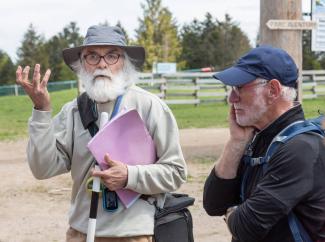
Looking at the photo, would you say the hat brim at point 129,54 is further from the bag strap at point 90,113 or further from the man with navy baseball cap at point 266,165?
the man with navy baseball cap at point 266,165

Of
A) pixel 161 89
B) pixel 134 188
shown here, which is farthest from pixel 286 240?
pixel 161 89

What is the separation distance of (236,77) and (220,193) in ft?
1.67

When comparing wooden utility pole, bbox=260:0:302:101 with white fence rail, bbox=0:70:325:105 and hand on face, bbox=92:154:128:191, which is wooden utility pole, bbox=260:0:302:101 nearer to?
hand on face, bbox=92:154:128:191

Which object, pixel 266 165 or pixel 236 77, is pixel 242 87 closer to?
pixel 236 77

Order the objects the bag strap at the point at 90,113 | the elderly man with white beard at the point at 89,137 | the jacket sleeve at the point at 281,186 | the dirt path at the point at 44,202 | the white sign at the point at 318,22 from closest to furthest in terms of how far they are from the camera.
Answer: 1. the jacket sleeve at the point at 281,186
2. the elderly man with white beard at the point at 89,137
3. the bag strap at the point at 90,113
4. the dirt path at the point at 44,202
5. the white sign at the point at 318,22

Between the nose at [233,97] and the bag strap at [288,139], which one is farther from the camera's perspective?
the nose at [233,97]

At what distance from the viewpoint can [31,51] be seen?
69938 mm

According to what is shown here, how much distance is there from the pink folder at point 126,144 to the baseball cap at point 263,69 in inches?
26.0

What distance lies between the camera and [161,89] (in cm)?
2402

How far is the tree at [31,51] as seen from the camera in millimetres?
67688

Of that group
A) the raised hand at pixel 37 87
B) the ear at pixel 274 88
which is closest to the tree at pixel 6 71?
the raised hand at pixel 37 87

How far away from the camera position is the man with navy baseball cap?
2.40 meters

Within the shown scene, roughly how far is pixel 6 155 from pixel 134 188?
342 inches

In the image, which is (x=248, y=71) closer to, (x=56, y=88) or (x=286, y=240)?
(x=286, y=240)
